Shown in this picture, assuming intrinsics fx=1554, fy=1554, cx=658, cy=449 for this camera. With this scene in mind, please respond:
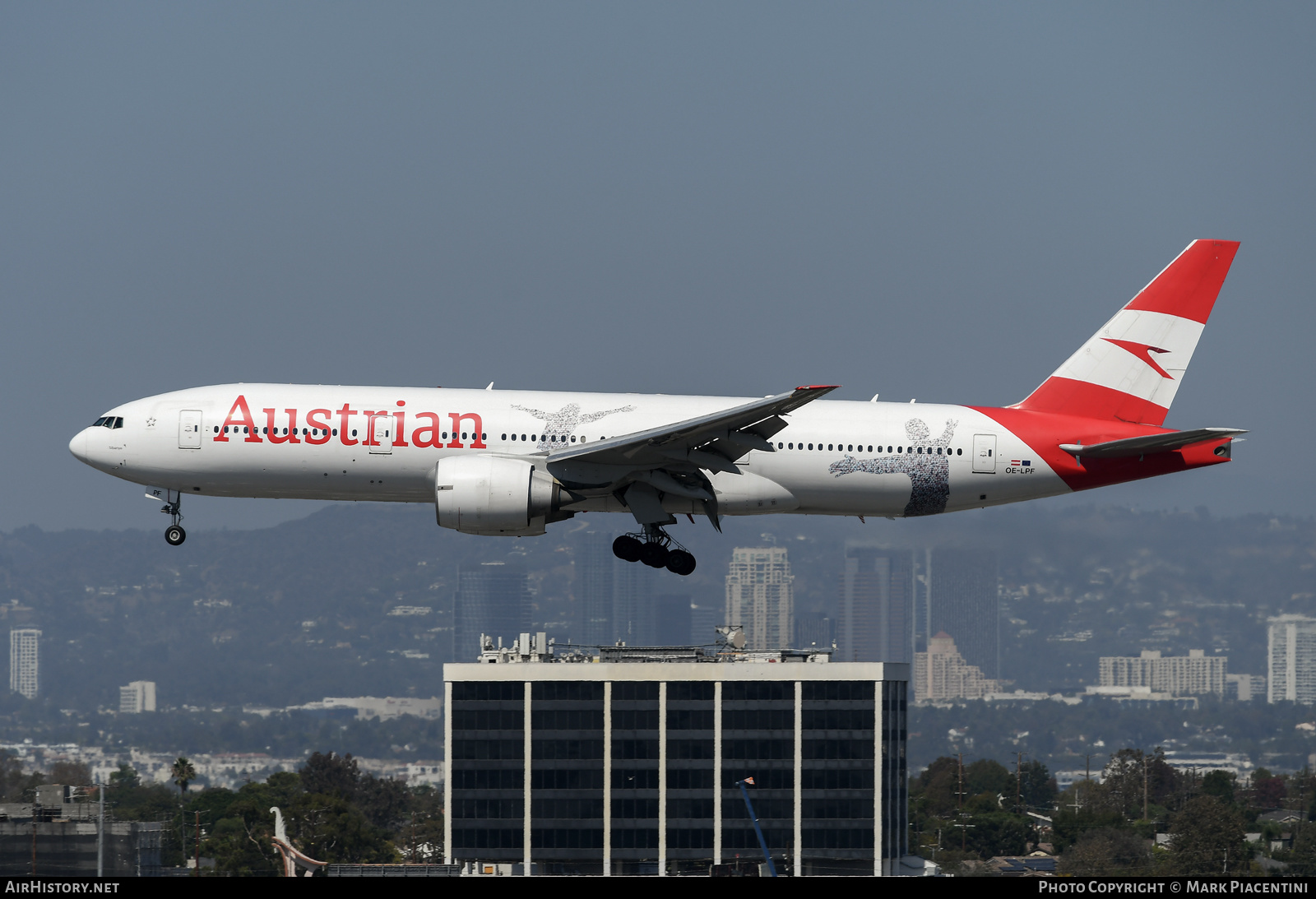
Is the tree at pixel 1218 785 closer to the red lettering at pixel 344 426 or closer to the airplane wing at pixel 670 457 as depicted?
the airplane wing at pixel 670 457

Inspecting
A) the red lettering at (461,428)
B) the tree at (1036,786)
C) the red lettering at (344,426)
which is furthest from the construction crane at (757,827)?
the tree at (1036,786)

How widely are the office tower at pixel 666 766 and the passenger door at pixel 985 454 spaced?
37677 millimetres

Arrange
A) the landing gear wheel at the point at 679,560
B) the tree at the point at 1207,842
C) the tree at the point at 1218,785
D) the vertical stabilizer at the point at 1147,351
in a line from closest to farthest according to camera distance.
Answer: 1. the landing gear wheel at the point at 679,560
2. the vertical stabilizer at the point at 1147,351
3. the tree at the point at 1207,842
4. the tree at the point at 1218,785

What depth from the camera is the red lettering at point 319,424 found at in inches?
1467

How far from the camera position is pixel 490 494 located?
3622 cm

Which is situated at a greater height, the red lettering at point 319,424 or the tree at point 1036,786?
the red lettering at point 319,424

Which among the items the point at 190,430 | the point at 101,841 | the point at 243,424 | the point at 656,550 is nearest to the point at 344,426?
the point at 243,424

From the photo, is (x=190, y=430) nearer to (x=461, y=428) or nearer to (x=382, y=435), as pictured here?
(x=382, y=435)

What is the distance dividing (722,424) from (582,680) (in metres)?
41.8

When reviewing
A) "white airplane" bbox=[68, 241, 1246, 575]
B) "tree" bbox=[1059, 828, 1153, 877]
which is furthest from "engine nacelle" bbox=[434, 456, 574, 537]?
"tree" bbox=[1059, 828, 1153, 877]

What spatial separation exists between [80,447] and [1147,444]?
26.6 m

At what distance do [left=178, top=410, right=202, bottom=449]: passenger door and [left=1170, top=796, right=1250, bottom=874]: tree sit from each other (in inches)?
3042
